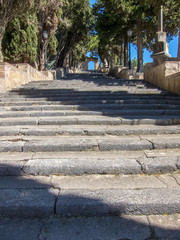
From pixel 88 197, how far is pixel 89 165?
1.87 feet

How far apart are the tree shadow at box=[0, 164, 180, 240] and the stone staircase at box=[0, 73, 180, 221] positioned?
0.01 metres

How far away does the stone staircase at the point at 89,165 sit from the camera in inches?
75.9

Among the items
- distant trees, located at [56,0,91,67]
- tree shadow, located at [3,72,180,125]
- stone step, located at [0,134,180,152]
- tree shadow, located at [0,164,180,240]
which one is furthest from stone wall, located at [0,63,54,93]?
distant trees, located at [56,0,91,67]

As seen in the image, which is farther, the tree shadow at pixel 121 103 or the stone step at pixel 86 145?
the tree shadow at pixel 121 103

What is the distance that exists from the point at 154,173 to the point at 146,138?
3.07 ft

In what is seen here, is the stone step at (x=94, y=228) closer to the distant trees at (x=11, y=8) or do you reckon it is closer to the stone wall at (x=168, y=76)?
the stone wall at (x=168, y=76)

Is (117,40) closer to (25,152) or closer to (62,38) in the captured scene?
(62,38)

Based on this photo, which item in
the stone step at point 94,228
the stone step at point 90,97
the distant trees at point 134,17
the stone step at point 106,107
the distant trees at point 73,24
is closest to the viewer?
the stone step at point 94,228

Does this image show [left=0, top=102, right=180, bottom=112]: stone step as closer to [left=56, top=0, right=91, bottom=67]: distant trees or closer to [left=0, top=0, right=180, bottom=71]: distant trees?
[left=0, top=0, right=180, bottom=71]: distant trees

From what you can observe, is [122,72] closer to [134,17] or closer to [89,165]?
[134,17]

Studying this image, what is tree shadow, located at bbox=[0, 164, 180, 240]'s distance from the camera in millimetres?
1655

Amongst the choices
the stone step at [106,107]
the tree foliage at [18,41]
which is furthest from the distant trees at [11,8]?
the stone step at [106,107]

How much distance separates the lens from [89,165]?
100 inches

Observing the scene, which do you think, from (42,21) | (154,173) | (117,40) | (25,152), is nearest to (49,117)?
(25,152)
